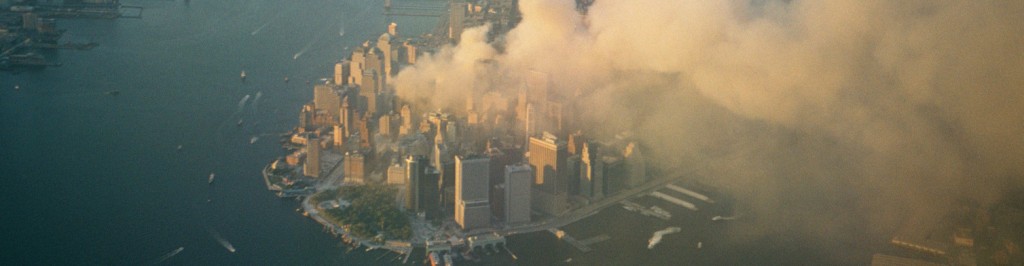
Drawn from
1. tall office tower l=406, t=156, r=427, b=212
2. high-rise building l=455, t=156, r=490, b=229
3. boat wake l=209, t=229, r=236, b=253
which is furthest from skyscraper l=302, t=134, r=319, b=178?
high-rise building l=455, t=156, r=490, b=229

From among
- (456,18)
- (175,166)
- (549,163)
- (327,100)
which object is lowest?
(175,166)

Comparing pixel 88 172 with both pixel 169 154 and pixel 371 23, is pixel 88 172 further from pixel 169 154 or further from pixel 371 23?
pixel 371 23

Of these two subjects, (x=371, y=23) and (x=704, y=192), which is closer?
(x=704, y=192)

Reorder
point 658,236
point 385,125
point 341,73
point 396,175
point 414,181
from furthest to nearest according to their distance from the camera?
point 341,73 → point 385,125 → point 396,175 → point 414,181 → point 658,236

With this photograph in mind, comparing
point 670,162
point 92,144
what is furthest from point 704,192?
point 92,144

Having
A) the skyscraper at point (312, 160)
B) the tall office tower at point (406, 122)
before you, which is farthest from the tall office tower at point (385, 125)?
the skyscraper at point (312, 160)

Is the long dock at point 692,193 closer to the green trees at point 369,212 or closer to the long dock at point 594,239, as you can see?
the long dock at point 594,239

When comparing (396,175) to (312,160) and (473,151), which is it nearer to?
(473,151)

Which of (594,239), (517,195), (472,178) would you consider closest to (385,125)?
(472,178)
